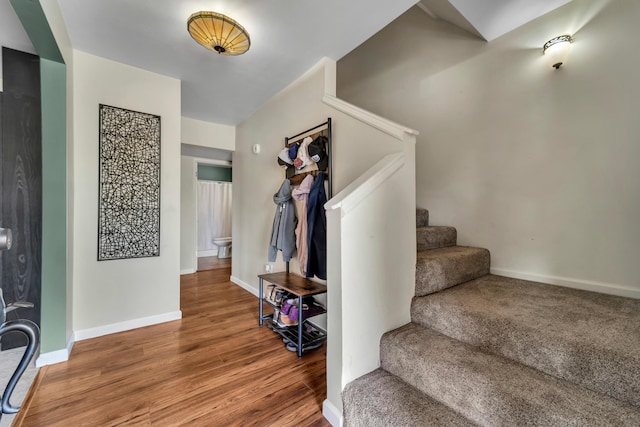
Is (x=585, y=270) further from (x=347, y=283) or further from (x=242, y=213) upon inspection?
(x=242, y=213)

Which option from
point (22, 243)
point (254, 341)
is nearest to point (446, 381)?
point (254, 341)

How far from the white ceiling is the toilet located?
3932 millimetres

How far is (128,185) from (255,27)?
5.93 ft

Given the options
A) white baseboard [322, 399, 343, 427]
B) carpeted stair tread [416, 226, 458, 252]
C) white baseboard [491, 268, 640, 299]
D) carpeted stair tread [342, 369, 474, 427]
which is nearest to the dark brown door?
white baseboard [322, 399, 343, 427]

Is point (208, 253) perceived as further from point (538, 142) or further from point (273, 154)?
point (538, 142)

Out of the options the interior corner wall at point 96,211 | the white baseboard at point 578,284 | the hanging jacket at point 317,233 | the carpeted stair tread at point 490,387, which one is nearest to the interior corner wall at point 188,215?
the interior corner wall at point 96,211

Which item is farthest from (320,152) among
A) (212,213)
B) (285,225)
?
(212,213)

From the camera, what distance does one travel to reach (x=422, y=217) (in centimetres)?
237

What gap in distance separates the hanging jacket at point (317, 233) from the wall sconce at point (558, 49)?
184 cm

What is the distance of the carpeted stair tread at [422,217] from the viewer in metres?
2.34

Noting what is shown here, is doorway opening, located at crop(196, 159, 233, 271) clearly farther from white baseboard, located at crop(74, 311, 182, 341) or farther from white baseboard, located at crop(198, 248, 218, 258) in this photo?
white baseboard, located at crop(74, 311, 182, 341)

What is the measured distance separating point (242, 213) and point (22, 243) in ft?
6.90

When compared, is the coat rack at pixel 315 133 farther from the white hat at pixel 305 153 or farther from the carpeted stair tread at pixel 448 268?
the carpeted stair tread at pixel 448 268

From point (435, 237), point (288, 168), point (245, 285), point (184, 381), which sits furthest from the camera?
point (245, 285)
